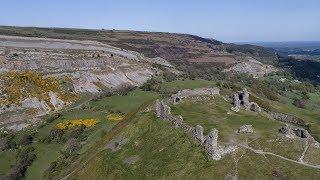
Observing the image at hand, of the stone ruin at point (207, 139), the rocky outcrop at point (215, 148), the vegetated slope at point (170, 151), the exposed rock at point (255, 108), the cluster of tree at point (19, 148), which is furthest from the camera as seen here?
the cluster of tree at point (19, 148)

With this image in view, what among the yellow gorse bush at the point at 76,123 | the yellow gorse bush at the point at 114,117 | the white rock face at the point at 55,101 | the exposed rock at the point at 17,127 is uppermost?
the yellow gorse bush at the point at 114,117

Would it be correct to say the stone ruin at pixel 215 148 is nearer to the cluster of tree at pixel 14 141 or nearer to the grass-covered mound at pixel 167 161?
the grass-covered mound at pixel 167 161

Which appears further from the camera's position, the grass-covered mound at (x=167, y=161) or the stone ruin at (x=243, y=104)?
the stone ruin at (x=243, y=104)

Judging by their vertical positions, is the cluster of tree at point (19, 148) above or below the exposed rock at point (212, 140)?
below

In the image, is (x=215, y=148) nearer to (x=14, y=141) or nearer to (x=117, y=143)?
(x=117, y=143)

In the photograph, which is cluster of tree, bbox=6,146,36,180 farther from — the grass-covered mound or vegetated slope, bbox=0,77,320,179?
the grass-covered mound

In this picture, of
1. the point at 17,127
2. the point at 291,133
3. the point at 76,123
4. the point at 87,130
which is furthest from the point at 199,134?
the point at 17,127

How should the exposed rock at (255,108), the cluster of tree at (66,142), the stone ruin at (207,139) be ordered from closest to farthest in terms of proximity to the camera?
the stone ruin at (207,139)
the exposed rock at (255,108)
the cluster of tree at (66,142)

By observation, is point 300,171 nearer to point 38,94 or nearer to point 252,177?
point 252,177

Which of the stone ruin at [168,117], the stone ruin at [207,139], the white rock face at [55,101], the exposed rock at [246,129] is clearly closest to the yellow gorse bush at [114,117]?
the white rock face at [55,101]
